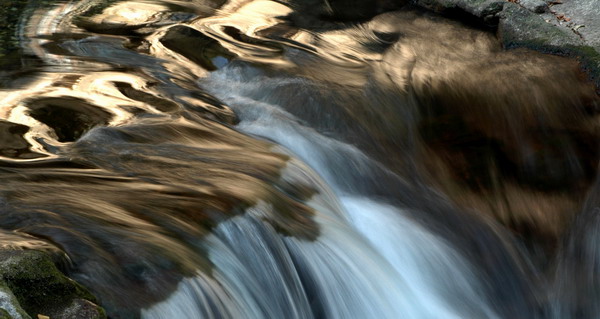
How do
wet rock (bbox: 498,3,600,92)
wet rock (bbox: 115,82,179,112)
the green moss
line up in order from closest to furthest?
the green moss, wet rock (bbox: 115,82,179,112), wet rock (bbox: 498,3,600,92)

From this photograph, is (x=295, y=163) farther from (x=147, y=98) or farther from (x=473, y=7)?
(x=473, y=7)

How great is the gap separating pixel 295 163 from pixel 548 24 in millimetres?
2844

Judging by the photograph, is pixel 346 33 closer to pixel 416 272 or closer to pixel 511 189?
pixel 511 189

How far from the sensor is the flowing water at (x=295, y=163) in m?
3.85

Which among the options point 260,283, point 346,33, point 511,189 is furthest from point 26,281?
point 346,33

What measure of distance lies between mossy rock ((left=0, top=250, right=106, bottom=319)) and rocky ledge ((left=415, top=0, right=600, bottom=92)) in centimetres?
416

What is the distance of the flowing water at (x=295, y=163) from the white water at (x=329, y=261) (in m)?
0.01

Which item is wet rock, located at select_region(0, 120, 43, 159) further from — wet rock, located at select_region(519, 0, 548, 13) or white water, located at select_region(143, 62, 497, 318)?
wet rock, located at select_region(519, 0, 548, 13)

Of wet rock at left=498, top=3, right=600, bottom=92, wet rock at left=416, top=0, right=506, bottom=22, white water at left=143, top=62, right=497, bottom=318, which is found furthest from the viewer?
wet rock at left=416, top=0, right=506, bottom=22

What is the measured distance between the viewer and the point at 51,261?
10.6ft

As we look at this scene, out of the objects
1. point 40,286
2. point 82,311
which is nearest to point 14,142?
point 40,286

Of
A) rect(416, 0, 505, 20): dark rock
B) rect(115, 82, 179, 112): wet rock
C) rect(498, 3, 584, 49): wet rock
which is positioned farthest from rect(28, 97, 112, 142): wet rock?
rect(416, 0, 505, 20): dark rock

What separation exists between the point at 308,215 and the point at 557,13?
3.35 meters

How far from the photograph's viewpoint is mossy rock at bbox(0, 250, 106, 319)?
308 cm
